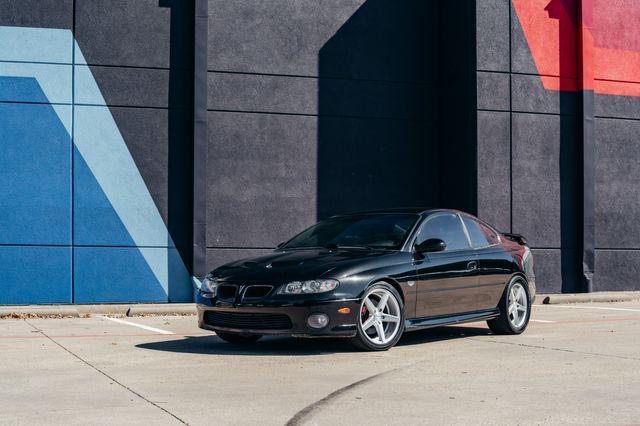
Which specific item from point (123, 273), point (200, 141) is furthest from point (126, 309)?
point (200, 141)

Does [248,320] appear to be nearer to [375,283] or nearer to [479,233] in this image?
[375,283]

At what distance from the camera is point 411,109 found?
18375mm

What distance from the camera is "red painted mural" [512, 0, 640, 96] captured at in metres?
18.0

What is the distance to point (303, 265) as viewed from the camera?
9039 mm

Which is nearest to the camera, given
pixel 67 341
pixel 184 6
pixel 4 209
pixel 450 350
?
pixel 450 350

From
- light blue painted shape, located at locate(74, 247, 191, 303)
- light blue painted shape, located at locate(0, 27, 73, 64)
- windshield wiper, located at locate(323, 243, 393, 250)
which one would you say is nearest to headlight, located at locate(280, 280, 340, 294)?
windshield wiper, located at locate(323, 243, 393, 250)

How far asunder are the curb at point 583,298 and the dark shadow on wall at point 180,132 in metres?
6.09

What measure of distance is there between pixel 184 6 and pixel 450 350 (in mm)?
9720

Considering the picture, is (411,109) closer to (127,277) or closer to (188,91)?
(188,91)

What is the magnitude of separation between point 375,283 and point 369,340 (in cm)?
54

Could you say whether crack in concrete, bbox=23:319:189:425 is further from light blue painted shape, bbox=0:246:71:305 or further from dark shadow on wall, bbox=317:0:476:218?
dark shadow on wall, bbox=317:0:476:218

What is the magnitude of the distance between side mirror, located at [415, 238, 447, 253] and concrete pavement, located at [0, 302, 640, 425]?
97cm

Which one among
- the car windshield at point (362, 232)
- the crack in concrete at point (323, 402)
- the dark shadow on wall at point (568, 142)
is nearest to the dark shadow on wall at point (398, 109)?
the dark shadow on wall at point (568, 142)

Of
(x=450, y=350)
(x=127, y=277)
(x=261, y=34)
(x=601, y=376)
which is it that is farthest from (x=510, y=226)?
(x=601, y=376)
